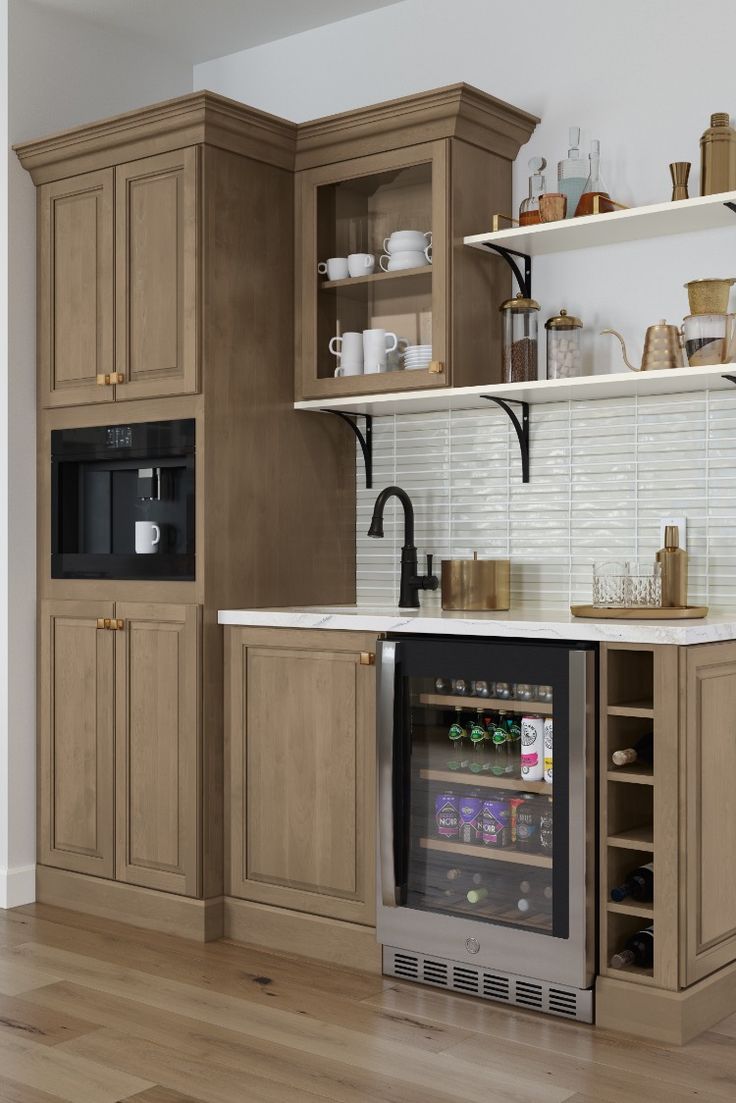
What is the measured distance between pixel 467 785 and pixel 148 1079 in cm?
99

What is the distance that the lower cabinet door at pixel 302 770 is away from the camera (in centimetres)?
326

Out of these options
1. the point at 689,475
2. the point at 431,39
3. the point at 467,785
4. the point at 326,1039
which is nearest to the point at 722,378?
the point at 689,475

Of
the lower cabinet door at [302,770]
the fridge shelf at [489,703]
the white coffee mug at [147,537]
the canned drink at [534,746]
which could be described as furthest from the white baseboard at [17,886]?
the canned drink at [534,746]

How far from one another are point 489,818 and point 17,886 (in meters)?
1.62

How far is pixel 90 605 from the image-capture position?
379 cm

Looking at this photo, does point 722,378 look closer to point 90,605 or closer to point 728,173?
point 728,173

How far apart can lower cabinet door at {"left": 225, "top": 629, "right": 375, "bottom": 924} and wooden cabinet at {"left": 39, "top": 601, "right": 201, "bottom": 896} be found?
123 millimetres

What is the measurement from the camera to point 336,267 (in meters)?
3.69

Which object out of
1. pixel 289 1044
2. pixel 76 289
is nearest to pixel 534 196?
pixel 76 289

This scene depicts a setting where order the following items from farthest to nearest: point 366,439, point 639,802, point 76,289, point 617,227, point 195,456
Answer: point 366,439 < point 76,289 < point 195,456 < point 617,227 < point 639,802

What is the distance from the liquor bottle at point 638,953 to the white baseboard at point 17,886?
1.90 meters

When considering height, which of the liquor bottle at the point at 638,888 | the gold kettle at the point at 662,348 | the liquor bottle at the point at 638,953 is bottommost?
the liquor bottle at the point at 638,953

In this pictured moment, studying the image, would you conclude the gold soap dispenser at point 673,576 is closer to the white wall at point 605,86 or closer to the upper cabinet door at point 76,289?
the white wall at point 605,86

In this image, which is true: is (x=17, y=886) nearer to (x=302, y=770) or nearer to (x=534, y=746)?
(x=302, y=770)
